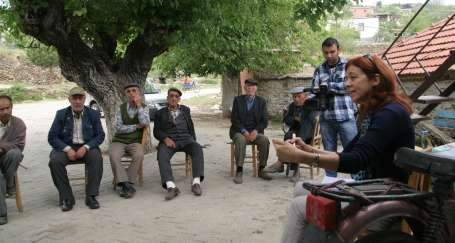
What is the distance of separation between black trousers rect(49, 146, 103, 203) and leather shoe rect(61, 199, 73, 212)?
0.12 feet

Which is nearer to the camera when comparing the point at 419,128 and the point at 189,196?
the point at 189,196

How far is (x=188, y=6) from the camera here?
22.0 feet

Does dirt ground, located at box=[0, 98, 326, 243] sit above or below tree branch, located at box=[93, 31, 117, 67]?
below

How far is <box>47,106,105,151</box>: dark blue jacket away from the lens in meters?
5.80

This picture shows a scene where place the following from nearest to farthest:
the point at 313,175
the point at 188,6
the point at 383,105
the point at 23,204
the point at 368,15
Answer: the point at 383,105
the point at 23,204
the point at 188,6
the point at 313,175
the point at 368,15

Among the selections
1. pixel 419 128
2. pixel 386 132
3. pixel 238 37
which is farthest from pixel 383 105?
pixel 238 37

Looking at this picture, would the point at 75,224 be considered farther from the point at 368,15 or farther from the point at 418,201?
the point at 368,15

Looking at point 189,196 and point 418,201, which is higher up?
point 418,201

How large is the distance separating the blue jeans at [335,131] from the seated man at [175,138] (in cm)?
186

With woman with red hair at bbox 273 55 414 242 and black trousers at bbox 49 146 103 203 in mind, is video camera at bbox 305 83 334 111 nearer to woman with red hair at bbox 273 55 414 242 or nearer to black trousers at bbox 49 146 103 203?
woman with red hair at bbox 273 55 414 242

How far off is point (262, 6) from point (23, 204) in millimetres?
4692

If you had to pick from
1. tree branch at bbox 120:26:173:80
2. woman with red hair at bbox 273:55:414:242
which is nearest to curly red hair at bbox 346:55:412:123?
woman with red hair at bbox 273:55:414:242

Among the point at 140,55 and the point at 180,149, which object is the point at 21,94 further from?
the point at 180,149

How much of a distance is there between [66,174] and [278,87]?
11.3 meters
